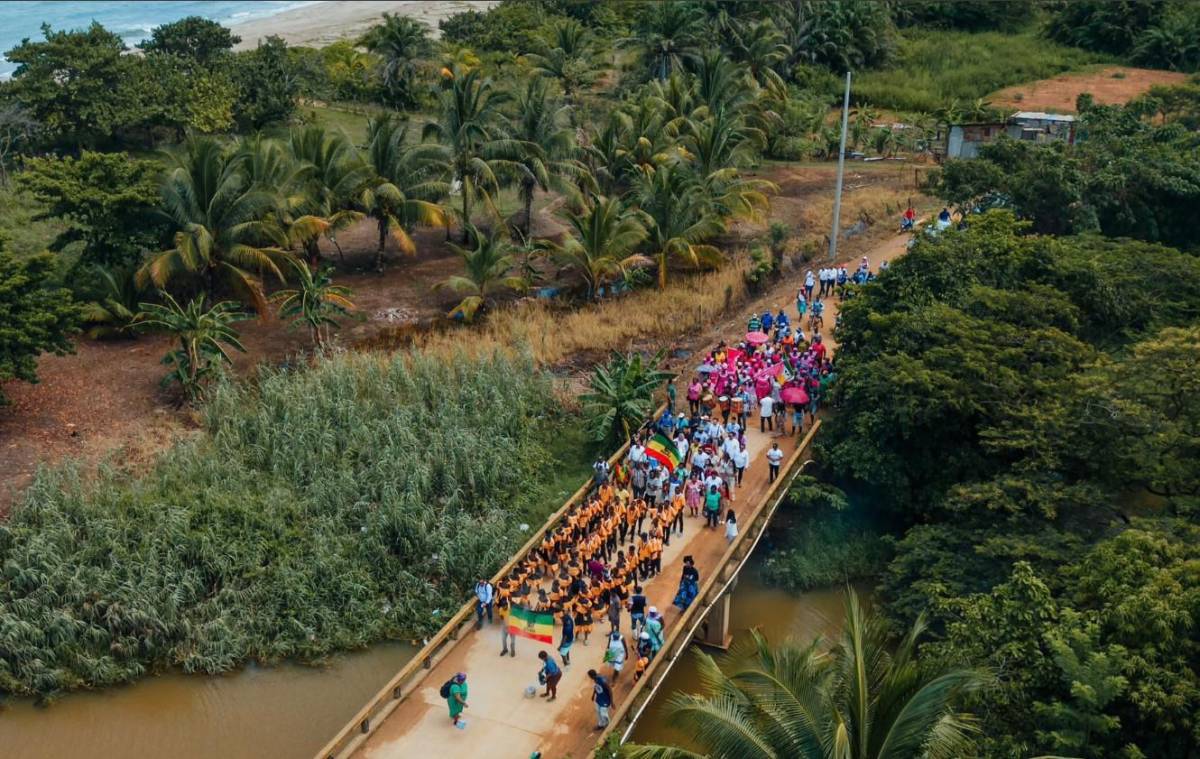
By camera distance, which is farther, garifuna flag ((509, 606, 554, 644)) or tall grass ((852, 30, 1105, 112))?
tall grass ((852, 30, 1105, 112))

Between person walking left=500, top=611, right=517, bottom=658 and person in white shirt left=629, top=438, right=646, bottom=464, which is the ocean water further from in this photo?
person walking left=500, top=611, right=517, bottom=658

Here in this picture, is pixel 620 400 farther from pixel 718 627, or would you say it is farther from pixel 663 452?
pixel 718 627

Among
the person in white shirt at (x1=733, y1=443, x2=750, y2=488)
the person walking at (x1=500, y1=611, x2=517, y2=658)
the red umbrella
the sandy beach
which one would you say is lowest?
the person walking at (x1=500, y1=611, x2=517, y2=658)

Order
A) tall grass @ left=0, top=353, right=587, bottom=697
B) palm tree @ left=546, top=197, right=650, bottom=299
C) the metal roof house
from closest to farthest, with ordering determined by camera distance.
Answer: tall grass @ left=0, top=353, right=587, bottom=697 < palm tree @ left=546, top=197, right=650, bottom=299 < the metal roof house

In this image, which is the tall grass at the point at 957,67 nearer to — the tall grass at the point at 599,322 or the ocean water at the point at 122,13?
the tall grass at the point at 599,322

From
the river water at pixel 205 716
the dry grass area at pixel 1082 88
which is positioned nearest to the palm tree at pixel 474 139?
the river water at pixel 205 716

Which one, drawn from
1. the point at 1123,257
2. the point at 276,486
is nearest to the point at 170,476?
the point at 276,486

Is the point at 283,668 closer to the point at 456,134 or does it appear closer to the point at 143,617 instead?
the point at 143,617

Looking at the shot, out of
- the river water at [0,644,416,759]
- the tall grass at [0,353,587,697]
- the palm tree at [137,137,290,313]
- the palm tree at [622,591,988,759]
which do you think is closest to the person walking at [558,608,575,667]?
the river water at [0,644,416,759]
